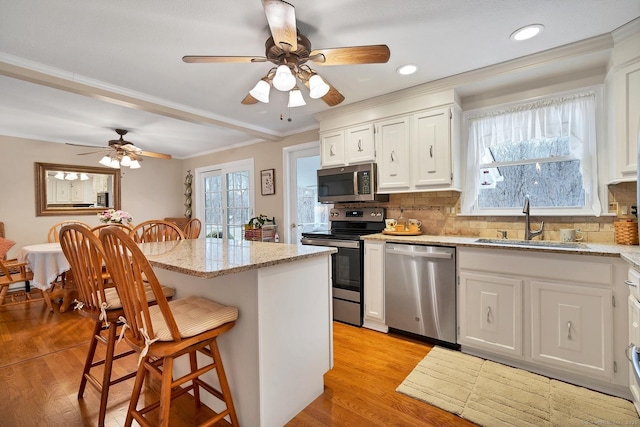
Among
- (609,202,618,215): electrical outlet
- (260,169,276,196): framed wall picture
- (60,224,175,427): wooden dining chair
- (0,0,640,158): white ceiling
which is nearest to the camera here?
(60,224,175,427): wooden dining chair

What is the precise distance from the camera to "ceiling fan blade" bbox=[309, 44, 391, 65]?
166 centimetres

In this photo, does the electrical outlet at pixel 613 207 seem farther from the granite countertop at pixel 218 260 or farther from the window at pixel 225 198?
the window at pixel 225 198

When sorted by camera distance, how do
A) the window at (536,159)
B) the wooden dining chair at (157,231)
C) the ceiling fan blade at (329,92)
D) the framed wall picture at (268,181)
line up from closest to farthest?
the ceiling fan blade at (329,92)
the window at (536,159)
the wooden dining chair at (157,231)
the framed wall picture at (268,181)

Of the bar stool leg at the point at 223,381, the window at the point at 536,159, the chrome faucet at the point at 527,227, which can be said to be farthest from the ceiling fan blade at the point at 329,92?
the chrome faucet at the point at 527,227

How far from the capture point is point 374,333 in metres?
2.82

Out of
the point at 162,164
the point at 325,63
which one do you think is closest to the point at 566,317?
the point at 325,63

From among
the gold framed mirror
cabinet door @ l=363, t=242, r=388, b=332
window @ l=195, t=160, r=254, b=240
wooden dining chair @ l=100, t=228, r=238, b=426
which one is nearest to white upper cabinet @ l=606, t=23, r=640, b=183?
cabinet door @ l=363, t=242, r=388, b=332

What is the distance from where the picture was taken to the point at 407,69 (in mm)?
2504

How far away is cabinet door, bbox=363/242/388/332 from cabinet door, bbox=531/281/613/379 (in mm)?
1170

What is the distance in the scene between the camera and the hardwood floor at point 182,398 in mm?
1660

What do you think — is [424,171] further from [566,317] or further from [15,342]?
[15,342]

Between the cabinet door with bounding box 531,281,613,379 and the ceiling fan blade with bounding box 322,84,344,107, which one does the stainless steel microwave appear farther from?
the cabinet door with bounding box 531,281,613,379

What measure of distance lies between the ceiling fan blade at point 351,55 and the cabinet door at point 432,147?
1251mm

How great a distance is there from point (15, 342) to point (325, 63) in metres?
3.52
